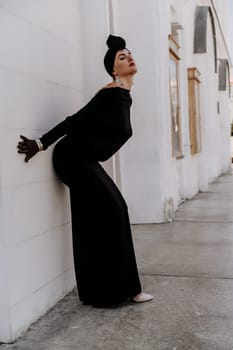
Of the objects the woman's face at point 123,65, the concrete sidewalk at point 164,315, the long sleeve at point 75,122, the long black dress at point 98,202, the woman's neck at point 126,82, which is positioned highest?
the woman's face at point 123,65

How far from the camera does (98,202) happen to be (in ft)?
9.97

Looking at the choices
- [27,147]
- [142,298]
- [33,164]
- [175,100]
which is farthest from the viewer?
[175,100]

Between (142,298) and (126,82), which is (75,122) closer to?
(126,82)

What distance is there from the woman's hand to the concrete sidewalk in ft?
3.50

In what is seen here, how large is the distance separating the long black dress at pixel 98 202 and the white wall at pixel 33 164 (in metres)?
0.18

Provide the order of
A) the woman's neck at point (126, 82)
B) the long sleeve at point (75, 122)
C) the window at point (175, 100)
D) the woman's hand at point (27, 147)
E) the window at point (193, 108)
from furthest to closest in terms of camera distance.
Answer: the window at point (193, 108) → the window at point (175, 100) → the woman's neck at point (126, 82) → the long sleeve at point (75, 122) → the woman's hand at point (27, 147)

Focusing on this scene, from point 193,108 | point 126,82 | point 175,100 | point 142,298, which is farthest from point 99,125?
point 193,108

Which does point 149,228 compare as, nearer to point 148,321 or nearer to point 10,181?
point 148,321

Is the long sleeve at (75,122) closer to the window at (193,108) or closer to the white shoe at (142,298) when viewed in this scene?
the white shoe at (142,298)

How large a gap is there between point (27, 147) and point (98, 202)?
63cm

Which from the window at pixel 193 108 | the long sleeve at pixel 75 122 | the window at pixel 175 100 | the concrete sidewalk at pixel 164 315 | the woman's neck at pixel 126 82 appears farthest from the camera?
the window at pixel 193 108

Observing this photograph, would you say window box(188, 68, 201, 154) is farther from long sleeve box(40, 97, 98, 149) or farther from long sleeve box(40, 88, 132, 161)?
long sleeve box(40, 97, 98, 149)

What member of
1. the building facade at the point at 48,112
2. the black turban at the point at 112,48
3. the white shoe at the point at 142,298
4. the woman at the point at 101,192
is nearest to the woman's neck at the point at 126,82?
the woman at the point at 101,192

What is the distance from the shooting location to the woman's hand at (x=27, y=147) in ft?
8.82
